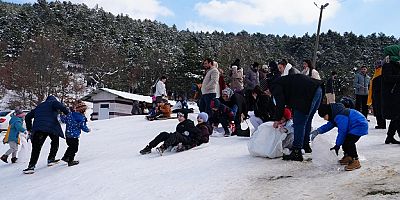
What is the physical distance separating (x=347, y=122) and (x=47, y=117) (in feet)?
19.6

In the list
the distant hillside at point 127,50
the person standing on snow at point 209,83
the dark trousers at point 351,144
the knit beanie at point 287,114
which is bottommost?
the dark trousers at point 351,144

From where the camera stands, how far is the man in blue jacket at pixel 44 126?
8.58 m

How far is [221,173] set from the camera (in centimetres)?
623

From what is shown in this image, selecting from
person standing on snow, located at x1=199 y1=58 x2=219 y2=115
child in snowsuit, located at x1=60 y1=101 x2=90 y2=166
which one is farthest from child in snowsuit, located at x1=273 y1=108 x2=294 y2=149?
child in snowsuit, located at x1=60 y1=101 x2=90 y2=166

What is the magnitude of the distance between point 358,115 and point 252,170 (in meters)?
1.75

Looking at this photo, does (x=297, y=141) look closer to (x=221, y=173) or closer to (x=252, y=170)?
(x=252, y=170)

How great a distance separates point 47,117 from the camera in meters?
8.74

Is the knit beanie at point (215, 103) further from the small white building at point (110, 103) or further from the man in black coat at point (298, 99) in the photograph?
the small white building at point (110, 103)

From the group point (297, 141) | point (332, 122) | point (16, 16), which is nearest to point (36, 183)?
point (297, 141)

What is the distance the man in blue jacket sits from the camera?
8.58 metres

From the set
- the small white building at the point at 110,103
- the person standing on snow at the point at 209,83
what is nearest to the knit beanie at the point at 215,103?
the person standing on snow at the point at 209,83

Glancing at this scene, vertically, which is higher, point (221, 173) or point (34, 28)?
point (34, 28)

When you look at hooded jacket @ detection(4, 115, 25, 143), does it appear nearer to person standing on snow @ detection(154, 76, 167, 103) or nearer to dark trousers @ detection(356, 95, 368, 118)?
person standing on snow @ detection(154, 76, 167, 103)

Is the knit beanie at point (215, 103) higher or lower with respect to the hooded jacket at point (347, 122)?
higher
